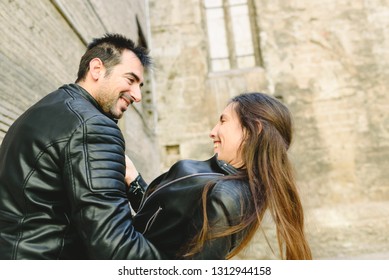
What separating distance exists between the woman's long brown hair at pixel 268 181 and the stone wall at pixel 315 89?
7782 mm

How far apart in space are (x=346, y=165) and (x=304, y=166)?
1035 millimetres

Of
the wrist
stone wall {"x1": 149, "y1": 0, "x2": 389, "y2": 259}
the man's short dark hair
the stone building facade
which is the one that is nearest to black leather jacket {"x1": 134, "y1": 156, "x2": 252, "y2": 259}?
the wrist

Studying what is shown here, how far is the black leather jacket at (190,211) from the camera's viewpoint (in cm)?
107

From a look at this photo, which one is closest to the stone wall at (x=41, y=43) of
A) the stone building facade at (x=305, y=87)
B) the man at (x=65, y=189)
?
the man at (x=65, y=189)

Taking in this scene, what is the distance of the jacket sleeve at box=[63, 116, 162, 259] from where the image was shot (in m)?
1.00

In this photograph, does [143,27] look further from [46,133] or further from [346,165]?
[46,133]

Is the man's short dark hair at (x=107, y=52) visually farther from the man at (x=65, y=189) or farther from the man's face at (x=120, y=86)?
the man at (x=65, y=189)

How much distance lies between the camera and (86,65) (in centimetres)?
158

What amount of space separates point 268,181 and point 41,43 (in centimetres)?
298

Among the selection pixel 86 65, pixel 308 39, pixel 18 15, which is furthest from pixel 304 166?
pixel 86 65

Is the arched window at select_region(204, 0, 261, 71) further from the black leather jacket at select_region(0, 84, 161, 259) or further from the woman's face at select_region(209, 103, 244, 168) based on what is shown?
the black leather jacket at select_region(0, 84, 161, 259)

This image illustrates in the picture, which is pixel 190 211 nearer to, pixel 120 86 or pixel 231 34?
pixel 120 86

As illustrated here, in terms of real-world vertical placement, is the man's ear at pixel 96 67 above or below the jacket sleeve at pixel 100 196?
above

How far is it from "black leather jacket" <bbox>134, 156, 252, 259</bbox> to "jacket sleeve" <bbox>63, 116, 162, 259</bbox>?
0.23 feet
